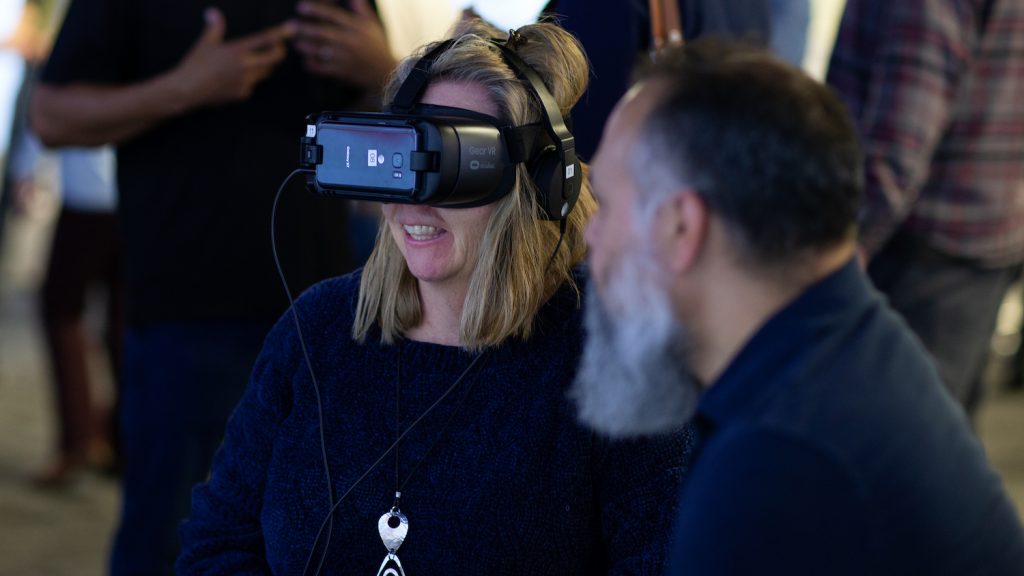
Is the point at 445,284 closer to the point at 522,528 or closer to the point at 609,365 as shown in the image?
the point at 522,528

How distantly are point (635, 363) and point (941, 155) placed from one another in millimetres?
1683

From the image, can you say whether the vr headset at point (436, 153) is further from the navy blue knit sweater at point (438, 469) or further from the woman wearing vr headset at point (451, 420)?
the navy blue knit sweater at point (438, 469)

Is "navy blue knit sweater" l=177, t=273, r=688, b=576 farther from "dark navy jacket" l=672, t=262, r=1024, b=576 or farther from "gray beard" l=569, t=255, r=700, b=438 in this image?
"dark navy jacket" l=672, t=262, r=1024, b=576

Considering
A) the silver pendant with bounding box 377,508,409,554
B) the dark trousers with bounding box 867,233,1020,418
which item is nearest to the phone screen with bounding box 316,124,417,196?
the silver pendant with bounding box 377,508,409,554

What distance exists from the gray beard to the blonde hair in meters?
0.32

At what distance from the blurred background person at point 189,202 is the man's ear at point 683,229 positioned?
5.02 ft

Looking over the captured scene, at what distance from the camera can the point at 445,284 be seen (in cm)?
181

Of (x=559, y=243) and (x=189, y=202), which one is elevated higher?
(x=559, y=243)

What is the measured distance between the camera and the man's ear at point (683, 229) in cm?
118

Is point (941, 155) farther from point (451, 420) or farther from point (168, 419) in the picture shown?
point (168, 419)

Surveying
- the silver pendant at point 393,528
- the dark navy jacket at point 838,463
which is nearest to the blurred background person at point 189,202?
the silver pendant at point 393,528

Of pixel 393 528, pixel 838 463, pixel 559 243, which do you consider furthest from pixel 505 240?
pixel 838 463

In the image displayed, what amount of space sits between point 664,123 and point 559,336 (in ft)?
2.00

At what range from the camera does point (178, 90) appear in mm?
2570
